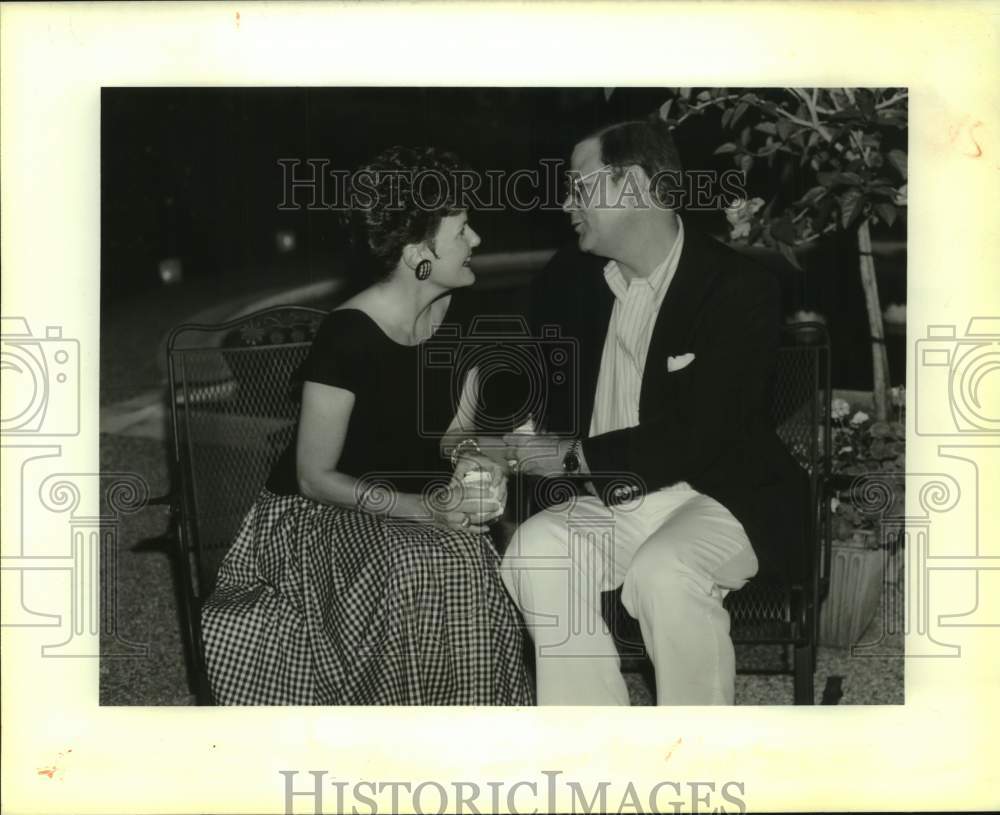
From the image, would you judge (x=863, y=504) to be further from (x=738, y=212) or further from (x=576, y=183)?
(x=576, y=183)

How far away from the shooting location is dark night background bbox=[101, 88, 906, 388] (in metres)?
4.69

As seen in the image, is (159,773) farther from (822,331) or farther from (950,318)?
(950,318)

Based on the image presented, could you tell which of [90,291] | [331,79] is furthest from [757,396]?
[90,291]

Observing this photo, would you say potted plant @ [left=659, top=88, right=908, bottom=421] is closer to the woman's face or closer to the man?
the man

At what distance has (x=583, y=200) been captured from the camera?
15.7 feet

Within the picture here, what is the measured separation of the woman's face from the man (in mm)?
208

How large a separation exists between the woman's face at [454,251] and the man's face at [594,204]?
0.94 feet

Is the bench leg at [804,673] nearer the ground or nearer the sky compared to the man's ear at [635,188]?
nearer the ground

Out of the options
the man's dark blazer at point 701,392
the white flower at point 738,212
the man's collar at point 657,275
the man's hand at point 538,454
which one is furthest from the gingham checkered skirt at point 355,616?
the white flower at point 738,212

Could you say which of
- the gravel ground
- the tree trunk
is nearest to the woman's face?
the gravel ground

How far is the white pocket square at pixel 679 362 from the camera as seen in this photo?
4719 mm

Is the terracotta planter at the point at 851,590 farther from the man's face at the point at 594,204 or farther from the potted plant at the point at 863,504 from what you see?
the man's face at the point at 594,204

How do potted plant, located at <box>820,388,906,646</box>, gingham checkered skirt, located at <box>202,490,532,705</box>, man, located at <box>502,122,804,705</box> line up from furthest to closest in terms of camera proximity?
potted plant, located at <box>820,388,906,646</box> → man, located at <box>502,122,804,705</box> → gingham checkered skirt, located at <box>202,490,532,705</box>

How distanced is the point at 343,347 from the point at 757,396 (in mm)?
1164
